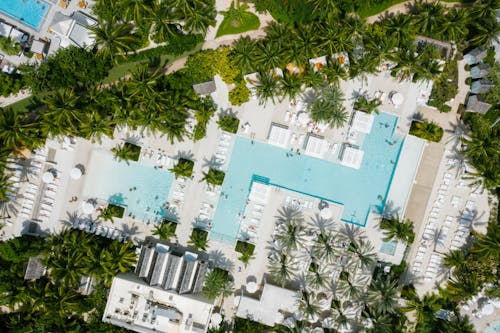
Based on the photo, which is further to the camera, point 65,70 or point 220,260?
point 220,260

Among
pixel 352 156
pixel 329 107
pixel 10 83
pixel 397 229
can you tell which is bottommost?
pixel 397 229

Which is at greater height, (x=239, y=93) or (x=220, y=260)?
(x=239, y=93)

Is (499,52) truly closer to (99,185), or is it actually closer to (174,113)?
(174,113)

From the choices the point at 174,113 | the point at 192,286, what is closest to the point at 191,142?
the point at 174,113

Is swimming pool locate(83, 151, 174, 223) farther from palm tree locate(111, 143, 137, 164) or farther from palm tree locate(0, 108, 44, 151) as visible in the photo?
palm tree locate(0, 108, 44, 151)

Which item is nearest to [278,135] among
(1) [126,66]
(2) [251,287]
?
(2) [251,287]

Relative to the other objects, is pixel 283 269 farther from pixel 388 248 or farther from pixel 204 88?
pixel 204 88
